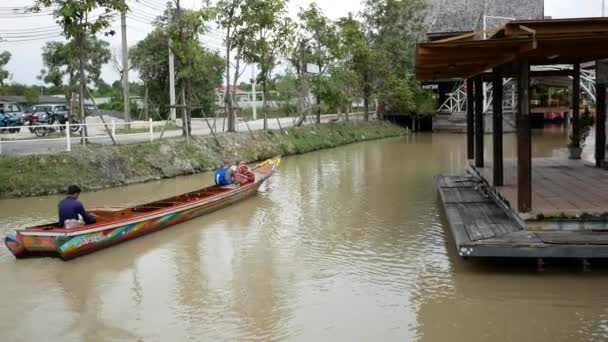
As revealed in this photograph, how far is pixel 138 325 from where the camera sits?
269 inches

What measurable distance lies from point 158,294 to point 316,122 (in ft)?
91.9

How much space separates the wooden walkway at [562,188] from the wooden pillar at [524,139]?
224 millimetres

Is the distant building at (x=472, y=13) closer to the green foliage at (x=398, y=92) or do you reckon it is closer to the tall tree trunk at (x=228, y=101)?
the green foliage at (x=398, y=92)

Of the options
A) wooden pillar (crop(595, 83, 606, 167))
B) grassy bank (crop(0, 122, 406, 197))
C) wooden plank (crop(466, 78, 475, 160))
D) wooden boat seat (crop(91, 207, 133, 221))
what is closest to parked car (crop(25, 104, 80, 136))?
grassy bank (crop(0, 122, 406, 197))

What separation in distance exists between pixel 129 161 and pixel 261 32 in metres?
10.4

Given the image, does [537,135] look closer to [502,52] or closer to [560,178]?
[560,178]

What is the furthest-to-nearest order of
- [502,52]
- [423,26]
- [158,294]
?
[423,26], [502,52], [158,294]

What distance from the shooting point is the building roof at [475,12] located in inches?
1591

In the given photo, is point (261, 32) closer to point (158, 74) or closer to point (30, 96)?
point (158, 74)

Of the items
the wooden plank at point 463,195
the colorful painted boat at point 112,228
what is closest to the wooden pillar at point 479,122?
the wooden plank at point 463,195

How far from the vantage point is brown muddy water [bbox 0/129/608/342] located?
660cm

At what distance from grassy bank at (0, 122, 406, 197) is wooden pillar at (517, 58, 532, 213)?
38.5 ft

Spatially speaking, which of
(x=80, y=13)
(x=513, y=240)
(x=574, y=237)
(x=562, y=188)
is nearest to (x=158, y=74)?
(x=80, y=13)

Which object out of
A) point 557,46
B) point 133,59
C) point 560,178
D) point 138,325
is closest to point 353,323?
point 138,325
